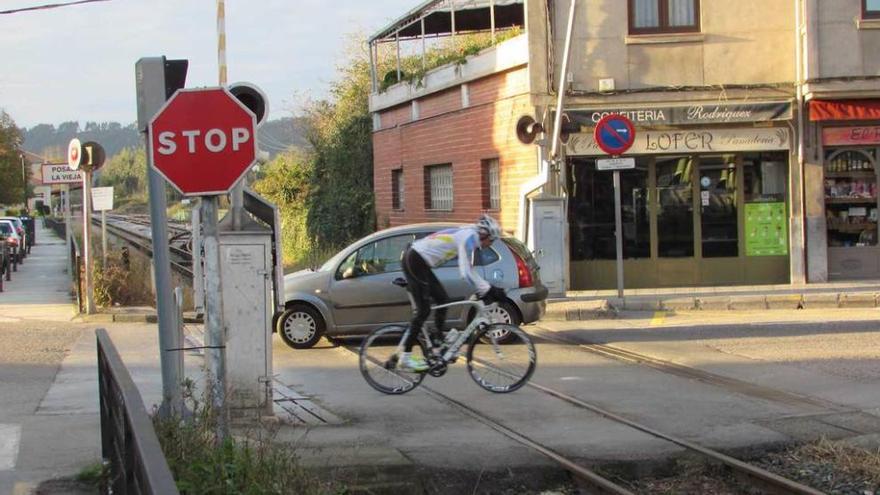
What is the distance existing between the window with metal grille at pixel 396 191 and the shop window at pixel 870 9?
13071mm

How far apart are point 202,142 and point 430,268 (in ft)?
12.8

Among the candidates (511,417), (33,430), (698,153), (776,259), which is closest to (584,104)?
(698,153)

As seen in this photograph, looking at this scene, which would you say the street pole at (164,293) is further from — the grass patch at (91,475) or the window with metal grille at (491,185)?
the window with metal grille at (491,185)

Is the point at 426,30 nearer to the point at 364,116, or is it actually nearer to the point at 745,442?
the point at 364,116

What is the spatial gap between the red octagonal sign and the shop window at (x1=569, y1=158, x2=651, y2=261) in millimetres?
13553

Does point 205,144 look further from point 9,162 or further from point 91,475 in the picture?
point 9,162

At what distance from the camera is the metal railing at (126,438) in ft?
9.64

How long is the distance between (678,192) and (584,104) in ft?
8.40

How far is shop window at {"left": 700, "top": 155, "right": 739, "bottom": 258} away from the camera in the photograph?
1891cm

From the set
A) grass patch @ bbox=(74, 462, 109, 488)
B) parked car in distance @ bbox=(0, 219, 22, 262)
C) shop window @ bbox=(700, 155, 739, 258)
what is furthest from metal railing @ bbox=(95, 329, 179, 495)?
parked car in distance @ bbox=(0, 219, 22, 262)

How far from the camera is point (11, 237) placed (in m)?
29.4

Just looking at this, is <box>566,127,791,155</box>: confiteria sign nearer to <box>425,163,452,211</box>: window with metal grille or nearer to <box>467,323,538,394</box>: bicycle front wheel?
<box>425,163,452,211</box>: window with metal grille

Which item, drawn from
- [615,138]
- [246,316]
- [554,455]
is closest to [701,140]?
[615,138]

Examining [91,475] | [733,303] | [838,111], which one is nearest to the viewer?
[91,475]
